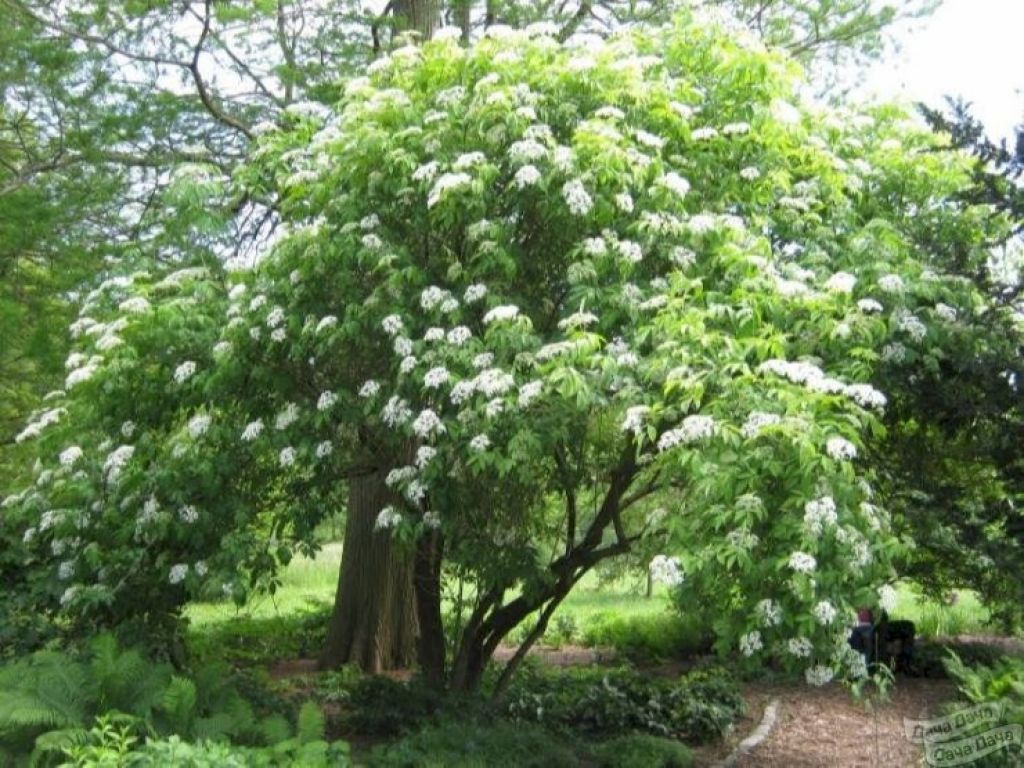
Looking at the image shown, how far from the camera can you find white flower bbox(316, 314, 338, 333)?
6.14 metres

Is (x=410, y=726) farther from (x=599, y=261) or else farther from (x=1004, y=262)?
(x=1004, y=262)

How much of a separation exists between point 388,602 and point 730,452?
7.44m

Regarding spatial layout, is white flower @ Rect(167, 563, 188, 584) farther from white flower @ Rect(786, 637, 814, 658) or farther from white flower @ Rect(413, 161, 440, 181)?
white flower @ Rect(786, 637, 814, 658)

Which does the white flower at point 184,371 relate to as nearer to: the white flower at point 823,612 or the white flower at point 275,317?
the white flower at point 275,317

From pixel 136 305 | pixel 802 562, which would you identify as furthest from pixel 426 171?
pixel 802 562

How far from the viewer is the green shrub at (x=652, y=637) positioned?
41.6ft

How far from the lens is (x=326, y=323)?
6152mm

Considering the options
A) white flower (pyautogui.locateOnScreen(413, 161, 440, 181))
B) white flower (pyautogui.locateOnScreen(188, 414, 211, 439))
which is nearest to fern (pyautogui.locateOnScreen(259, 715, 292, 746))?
white flower (pyautogui.locateOnScreen(188, 414, 211, 439))

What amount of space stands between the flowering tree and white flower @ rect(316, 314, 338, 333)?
0.18ft

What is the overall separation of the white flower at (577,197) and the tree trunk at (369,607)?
19.8 feet

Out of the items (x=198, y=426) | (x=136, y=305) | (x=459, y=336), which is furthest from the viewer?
(x=136, y=305)

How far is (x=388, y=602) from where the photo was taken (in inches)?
458

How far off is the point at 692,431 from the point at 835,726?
5.52 metres

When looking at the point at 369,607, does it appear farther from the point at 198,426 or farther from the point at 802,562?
the point at 802,562
